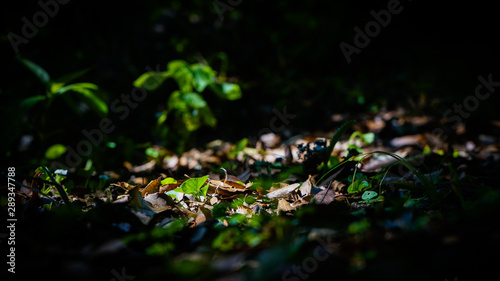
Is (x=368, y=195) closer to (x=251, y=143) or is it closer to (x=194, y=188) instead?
(x=194, y=188)

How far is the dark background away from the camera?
373 centimetres

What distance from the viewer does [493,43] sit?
13.9 feet

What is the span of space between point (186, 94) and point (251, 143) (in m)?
0.83

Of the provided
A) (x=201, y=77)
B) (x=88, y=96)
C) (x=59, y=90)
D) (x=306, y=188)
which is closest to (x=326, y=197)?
(x=306, y=188)

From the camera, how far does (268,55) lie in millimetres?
5160

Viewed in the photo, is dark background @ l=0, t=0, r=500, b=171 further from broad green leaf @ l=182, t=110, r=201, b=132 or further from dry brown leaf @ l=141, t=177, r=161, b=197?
dry brown leaf @ l=141, t=177, r=161, b=197

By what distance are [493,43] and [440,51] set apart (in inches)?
25.6

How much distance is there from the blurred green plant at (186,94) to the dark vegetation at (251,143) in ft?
0.06

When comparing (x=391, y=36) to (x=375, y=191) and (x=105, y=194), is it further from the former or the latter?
(x=105, y=194)

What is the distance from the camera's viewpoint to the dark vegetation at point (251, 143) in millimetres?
883

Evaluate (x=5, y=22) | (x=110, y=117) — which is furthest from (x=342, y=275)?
(x=5, y=22)

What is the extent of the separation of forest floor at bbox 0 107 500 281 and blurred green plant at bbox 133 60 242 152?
1055mm

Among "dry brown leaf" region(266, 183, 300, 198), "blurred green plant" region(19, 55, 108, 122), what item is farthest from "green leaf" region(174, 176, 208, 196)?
"blurred green plant" region(19, 55, 108, 122)

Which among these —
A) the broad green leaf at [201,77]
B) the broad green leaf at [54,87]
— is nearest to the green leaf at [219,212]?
the broad green leaf at [201,77]
